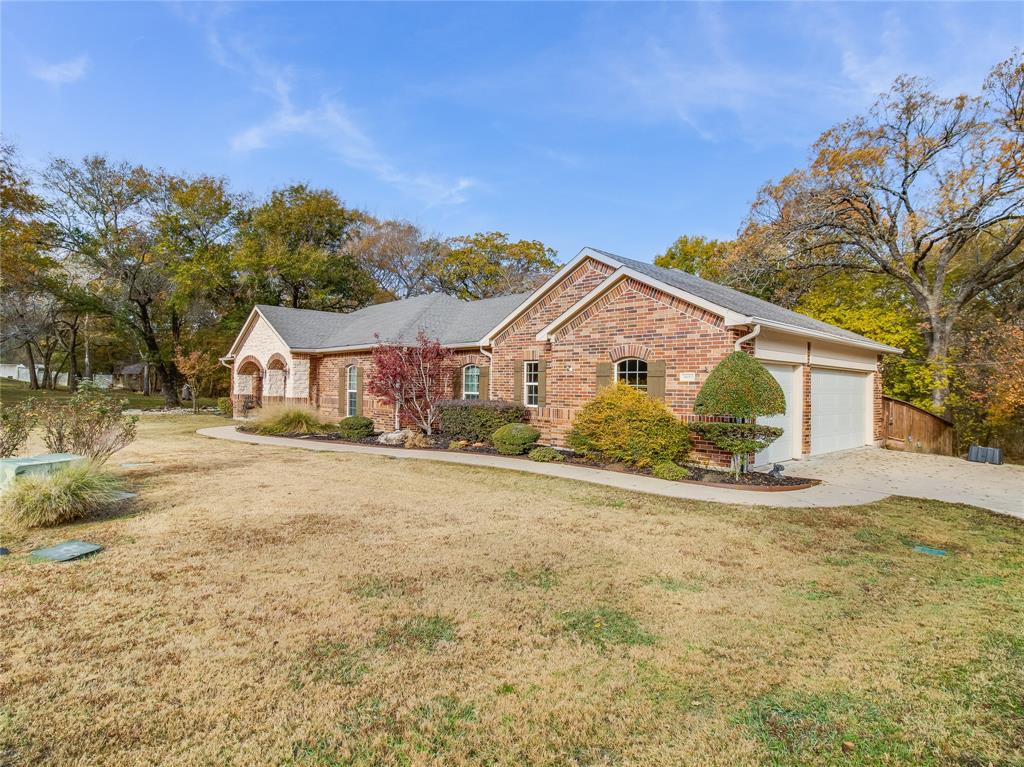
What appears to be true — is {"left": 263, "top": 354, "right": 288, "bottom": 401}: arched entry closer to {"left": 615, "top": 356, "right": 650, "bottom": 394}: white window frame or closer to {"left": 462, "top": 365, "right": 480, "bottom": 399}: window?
{"left": 462, "top": 365, "right": 480, "bottom": 399}: window

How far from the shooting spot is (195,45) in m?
9.91

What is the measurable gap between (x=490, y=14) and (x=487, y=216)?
22.5m

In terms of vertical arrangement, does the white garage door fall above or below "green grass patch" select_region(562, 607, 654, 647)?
above

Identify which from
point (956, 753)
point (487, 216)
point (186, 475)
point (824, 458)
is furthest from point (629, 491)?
point (487, 216)

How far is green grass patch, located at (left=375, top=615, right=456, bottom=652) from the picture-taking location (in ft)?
11.8

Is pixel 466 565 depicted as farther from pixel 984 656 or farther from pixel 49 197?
pixel 49 197

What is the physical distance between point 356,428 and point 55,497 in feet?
33.3

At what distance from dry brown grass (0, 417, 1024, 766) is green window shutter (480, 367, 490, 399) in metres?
9.15

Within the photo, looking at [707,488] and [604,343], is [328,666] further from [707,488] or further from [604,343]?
[604,343]

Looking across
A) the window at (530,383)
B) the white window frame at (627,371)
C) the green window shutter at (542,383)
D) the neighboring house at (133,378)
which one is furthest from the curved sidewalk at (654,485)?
the neighboring house at (133,378)

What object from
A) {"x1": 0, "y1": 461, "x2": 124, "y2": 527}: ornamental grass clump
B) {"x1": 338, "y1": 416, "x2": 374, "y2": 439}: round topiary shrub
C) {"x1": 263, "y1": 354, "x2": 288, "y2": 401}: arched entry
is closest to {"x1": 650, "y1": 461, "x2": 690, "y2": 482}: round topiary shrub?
{"x1": 0, "y1": 461, "x2": 124, "y2": 527}: ornamental grass clump

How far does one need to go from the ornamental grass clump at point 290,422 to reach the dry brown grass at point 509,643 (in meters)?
11.0

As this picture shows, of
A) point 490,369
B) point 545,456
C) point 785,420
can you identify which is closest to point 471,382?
point 490,369

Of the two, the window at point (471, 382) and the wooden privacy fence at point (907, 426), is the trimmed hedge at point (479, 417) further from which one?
the wooden privacy fence at point (907, 426)
